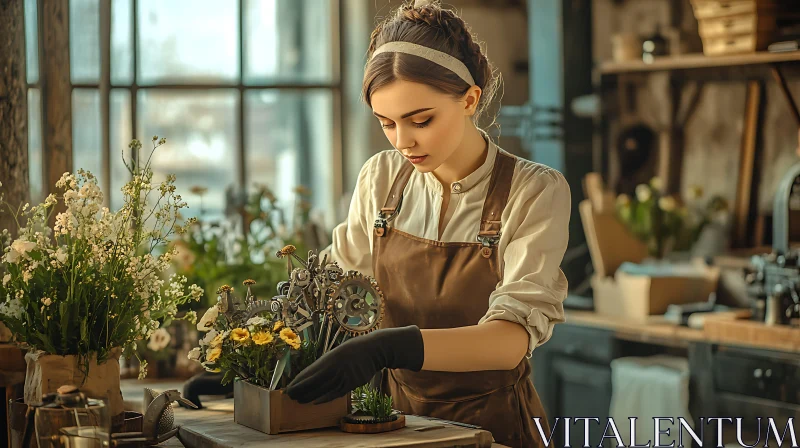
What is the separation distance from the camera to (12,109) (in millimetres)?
2303

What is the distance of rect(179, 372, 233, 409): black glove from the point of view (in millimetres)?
2049

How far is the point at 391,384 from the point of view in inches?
91.3

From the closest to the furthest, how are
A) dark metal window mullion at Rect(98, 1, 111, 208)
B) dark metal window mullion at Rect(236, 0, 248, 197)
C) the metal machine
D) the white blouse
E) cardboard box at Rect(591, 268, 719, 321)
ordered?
1. the white blouse
2. the metal machine
3. cardboard box at Rect(591, 268, 719, 321)
4. dark metal window mullion at Rect(98, 1, 111, 208)
5. dark metal window mullion at Rect(236, 0, 248, 197)

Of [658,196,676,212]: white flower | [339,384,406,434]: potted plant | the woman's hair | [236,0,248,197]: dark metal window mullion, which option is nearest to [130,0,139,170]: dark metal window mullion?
[236,0,248,197]: dark metal window mullion

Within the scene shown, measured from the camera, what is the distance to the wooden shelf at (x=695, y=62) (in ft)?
12.2

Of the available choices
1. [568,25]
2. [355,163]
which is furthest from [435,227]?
[355,163]

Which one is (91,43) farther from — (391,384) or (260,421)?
(260,421)

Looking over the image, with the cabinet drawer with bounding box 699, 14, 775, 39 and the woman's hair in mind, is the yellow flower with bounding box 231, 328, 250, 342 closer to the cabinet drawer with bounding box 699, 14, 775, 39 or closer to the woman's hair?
the woman's hair

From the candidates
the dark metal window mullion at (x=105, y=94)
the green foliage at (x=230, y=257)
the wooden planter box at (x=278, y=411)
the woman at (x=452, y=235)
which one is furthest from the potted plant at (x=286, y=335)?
the dark metal window mullion at (x=105, y=94)

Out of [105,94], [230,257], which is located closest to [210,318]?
[230,257]

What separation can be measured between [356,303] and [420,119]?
43 cm

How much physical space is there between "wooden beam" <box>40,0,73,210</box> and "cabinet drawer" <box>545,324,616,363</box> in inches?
90.9

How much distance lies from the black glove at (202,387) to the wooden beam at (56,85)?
74 cm

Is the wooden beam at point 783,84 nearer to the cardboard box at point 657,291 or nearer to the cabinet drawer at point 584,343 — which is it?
the cardboard box at point 657,291
